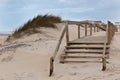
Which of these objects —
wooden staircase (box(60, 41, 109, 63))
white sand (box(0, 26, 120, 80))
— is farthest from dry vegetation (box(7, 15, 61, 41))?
wooden staircase (box(60, 41, 109, 63))

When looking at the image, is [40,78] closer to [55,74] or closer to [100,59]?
[55,74]

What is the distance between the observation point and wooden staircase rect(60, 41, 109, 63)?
47.5 ft

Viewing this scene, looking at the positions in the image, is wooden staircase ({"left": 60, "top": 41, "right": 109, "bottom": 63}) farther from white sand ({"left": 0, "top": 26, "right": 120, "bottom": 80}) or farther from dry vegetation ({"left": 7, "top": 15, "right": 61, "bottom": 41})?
dry vegetation ({"left": 7, "top": 15, "right": 61, "bottom": 41})

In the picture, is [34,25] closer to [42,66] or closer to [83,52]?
[83,52]

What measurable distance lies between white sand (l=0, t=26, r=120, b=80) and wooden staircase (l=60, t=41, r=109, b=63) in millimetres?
318

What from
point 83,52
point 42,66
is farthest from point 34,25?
point 42,66

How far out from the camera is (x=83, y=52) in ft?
49.4

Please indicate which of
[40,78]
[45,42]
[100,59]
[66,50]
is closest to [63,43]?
[45,42]

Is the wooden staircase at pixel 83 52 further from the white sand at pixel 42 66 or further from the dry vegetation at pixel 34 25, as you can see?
the dry vegetation at pixel 34 25

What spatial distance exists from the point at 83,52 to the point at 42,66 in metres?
1.74

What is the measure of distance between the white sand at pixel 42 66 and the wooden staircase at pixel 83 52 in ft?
1.04

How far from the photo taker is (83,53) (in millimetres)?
15039

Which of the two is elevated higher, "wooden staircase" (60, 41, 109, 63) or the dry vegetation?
the dry vegetation

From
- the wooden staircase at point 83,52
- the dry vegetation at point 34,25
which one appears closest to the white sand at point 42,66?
the wooden staircase at point 83,52
